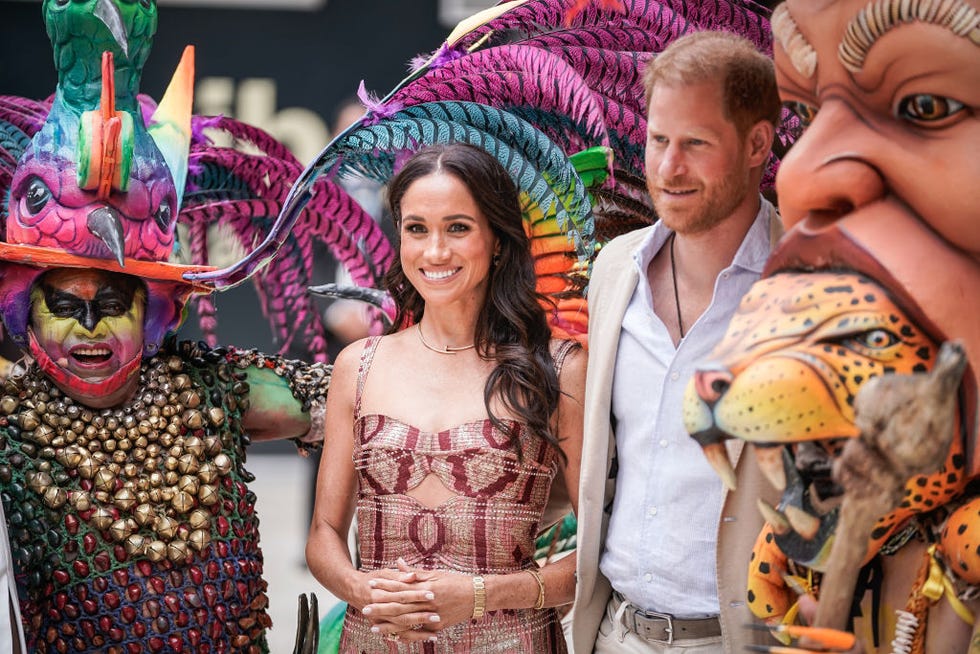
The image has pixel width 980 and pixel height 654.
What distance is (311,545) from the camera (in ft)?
8.18

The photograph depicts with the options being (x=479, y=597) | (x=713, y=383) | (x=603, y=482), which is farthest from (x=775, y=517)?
(x=479, y=597)

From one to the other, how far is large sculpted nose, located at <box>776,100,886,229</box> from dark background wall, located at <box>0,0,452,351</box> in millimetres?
4406

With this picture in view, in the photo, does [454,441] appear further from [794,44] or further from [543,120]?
[794,44]

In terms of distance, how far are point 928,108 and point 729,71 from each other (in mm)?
580

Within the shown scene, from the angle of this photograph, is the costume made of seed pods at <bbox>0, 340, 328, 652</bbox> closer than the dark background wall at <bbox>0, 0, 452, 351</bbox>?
Yes

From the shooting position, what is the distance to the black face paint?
2580 millimetres

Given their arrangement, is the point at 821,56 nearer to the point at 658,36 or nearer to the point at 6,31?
the point at 658,36

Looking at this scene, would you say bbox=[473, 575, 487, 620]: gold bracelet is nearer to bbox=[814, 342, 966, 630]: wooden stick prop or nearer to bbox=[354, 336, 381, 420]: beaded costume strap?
bbox=[354, 336, 381, 420]: beaded costume strap

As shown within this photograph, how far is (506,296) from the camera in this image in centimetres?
250

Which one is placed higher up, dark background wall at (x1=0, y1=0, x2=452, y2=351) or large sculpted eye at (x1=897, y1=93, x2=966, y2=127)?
dark background wall at (x1=0, y1=0, x2=452, y2=351)

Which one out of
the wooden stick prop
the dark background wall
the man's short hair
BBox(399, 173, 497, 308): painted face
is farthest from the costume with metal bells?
the dark background wall

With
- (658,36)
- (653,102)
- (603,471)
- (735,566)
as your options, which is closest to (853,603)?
(735,566)

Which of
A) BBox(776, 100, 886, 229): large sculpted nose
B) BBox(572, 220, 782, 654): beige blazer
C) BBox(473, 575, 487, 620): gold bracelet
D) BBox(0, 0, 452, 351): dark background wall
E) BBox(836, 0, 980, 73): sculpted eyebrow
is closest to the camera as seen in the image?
BBox(836, 0, 980, 73): sculpted eyebrow

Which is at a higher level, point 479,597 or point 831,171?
point 831,171
